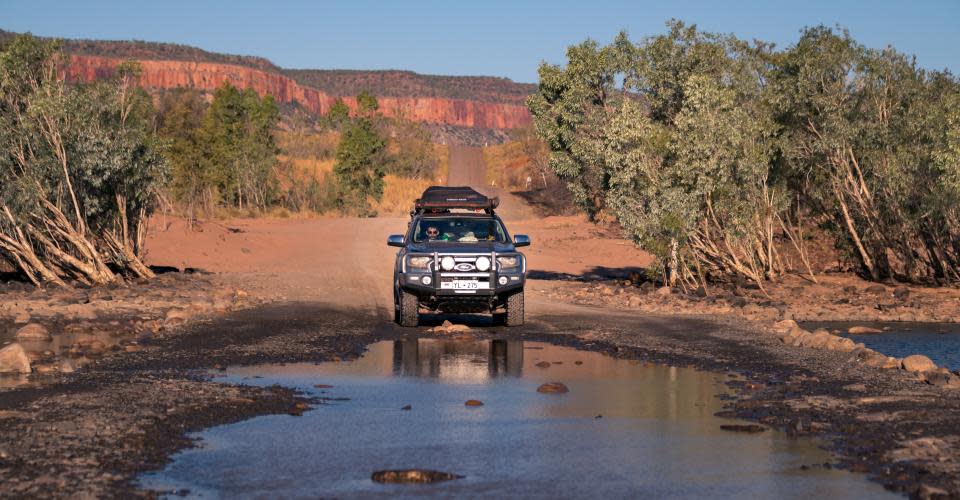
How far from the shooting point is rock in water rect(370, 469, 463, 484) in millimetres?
7414

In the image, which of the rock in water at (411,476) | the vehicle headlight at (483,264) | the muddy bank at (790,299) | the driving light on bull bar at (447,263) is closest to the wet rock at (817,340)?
the muddy bank at (790,299)

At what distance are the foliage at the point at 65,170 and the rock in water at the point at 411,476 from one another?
16470 mm

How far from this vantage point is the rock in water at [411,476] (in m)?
7.41

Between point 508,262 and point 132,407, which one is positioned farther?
point 508,262

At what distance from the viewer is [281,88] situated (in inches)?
6929

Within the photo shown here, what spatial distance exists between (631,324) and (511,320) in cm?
204

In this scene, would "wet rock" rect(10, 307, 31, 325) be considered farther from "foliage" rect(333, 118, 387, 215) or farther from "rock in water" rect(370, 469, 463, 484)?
"foliage" rect(333, 118, 387, 215)

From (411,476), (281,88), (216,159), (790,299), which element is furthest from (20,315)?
(281,88)

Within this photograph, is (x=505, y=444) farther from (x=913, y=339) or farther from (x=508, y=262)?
(x=913, y=339)

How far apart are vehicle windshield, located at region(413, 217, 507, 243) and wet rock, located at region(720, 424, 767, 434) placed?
9110mm

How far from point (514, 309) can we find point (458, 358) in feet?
11.9

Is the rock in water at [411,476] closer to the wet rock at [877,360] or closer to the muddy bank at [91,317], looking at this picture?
the muddy bank at [91,317]

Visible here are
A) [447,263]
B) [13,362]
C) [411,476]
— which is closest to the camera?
[411,476]

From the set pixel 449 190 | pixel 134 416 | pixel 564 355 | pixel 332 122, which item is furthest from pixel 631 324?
pixel 332 122
